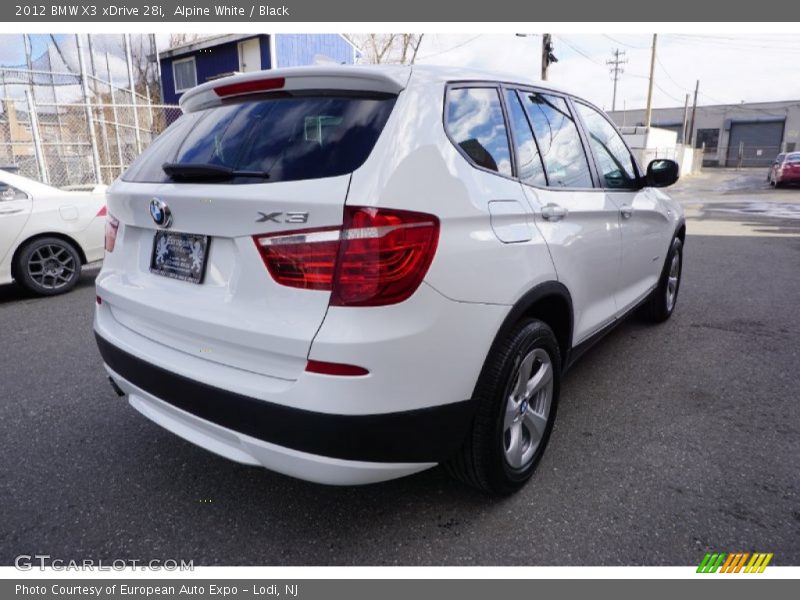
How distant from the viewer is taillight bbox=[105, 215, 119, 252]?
8.41 ft

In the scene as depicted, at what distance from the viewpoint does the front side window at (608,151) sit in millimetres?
3357

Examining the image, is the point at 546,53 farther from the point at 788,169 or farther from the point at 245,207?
the point at 245,207

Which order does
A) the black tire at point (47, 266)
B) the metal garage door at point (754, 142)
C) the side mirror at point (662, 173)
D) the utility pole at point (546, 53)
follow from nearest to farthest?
1. the side mirror at point (662, 173)
2. the black tire at point (47, 266)
3. the utility pole at point (546, 53)
4. the metal garage door at point (754, 142)

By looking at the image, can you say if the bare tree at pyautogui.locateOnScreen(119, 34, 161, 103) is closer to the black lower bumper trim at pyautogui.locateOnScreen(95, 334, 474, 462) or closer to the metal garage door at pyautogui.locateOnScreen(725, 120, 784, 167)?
the black lower bumper trim at pyautogui.locateOnScreen(95, 334, 474, 462)

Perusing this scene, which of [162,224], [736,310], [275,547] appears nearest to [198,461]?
[275,547]

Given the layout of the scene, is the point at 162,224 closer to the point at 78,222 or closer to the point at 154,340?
the point at 154,340

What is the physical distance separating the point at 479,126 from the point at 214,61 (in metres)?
22.4

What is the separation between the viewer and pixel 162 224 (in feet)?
7.18

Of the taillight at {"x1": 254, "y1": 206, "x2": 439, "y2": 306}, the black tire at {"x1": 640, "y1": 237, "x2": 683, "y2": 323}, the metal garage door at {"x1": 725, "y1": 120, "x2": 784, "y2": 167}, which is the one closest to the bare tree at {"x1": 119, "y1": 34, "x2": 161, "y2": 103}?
the black tire at {"x1": 640, "y1": 237, "x2": 683, "y2": 323}

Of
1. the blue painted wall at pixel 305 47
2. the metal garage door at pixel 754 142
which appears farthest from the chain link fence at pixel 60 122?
the metal garage door at pixel 754 142

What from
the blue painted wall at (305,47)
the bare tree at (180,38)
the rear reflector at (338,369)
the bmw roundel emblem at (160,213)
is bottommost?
the rear reflector at (338,369)

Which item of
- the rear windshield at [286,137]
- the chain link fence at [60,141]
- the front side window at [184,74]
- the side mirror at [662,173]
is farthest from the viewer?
the front side window at [184,74]

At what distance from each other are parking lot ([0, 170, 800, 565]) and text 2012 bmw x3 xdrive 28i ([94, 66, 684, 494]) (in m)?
0.30

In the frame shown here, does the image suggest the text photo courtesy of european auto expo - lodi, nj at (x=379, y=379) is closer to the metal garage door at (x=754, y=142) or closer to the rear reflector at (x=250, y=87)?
the rear reflector at (x=250, y=87)
